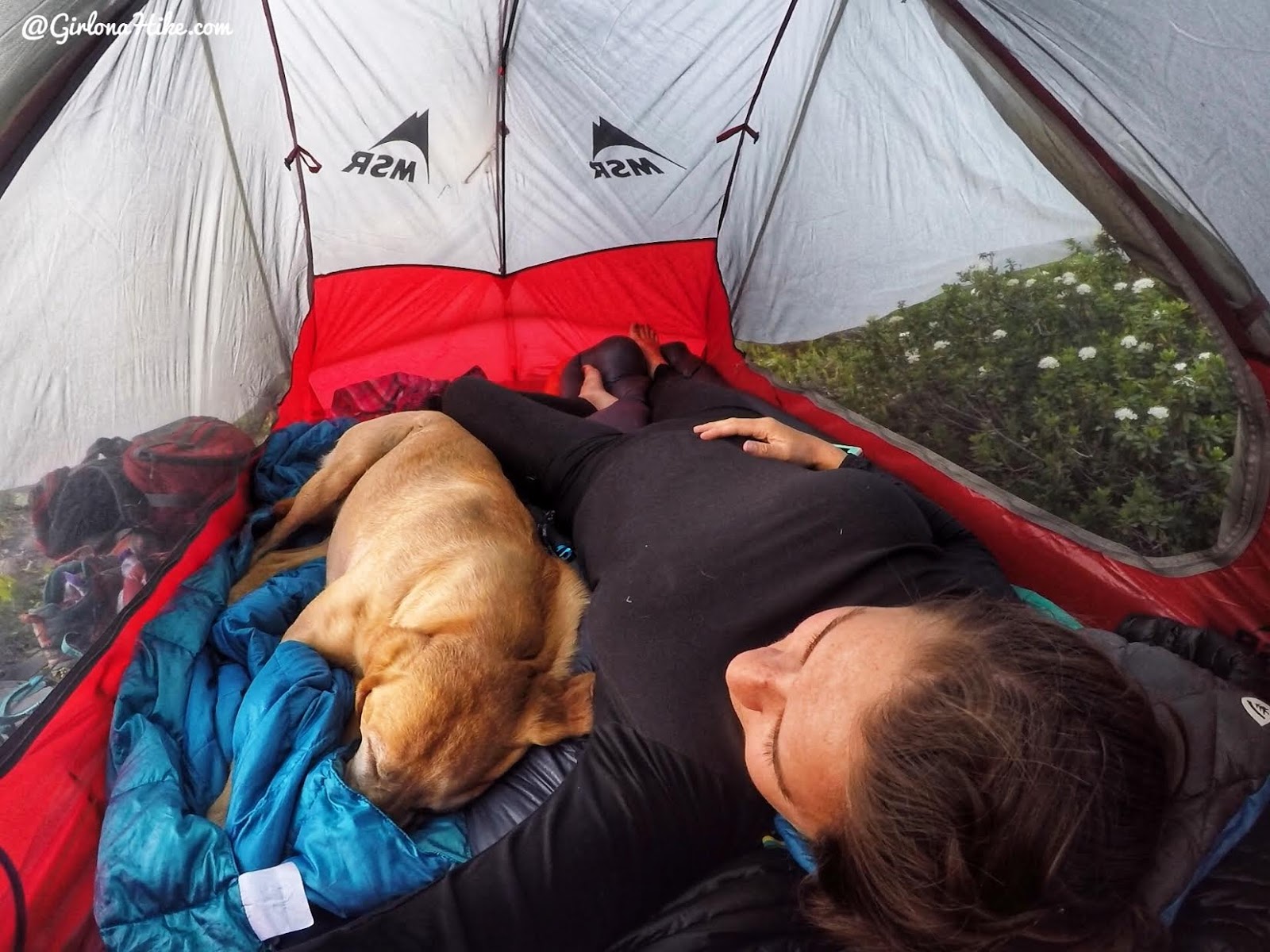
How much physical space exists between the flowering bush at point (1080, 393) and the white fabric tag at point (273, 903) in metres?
2.48

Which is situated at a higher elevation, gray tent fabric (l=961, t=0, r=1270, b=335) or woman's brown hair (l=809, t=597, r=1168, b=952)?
gray tent fabric (l=961, t=0, r=1270, b=335)

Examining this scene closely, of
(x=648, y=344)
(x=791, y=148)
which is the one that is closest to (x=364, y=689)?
(x=648, y=344)

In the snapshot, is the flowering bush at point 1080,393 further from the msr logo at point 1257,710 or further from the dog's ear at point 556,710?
the dog's ear at point 556,710

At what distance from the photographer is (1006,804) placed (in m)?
1.16

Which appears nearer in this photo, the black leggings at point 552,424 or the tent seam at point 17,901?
the tent seam at point 17,901

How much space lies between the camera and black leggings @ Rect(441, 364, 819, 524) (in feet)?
9.14

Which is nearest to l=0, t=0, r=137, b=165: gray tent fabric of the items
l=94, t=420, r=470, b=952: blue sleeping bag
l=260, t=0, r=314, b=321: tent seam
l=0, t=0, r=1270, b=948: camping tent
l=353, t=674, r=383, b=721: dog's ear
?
l=0, t=0, r=1270, b=948: camping tent

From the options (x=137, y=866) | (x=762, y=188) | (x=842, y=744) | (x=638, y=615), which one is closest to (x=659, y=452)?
(x=638, y=615)

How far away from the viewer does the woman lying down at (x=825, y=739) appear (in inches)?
46.8

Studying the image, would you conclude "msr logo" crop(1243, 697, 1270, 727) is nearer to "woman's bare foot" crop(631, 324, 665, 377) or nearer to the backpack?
"woman's bare foot" crop(631, 324, 665, 377)

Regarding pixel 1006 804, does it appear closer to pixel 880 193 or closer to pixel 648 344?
pixel 880 193

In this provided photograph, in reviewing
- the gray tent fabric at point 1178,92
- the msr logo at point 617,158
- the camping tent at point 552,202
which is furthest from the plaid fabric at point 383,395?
the gray tent fabric at point 1178,92

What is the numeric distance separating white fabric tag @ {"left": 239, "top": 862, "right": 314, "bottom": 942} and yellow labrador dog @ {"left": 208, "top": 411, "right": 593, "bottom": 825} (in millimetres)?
261

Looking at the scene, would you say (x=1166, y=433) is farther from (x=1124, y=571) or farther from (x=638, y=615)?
(x=638, y=615)
